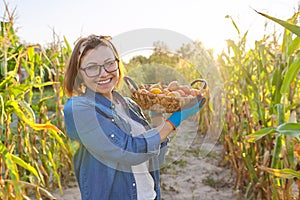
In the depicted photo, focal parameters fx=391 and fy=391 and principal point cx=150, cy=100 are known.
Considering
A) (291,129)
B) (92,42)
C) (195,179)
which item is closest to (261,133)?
(291,129)

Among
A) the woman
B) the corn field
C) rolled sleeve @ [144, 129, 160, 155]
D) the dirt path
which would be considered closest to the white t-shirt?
the woman

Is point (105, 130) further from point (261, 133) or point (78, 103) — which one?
point (261, 133)

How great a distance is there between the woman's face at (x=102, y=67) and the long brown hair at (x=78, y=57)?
2 cm

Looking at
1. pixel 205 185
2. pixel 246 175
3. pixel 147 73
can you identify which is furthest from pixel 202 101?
pixel 205 185

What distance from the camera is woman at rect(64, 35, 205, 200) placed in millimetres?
1183

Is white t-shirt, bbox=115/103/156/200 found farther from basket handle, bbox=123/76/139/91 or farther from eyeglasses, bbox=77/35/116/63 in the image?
eyeglasses, bbox=77/35/116/63

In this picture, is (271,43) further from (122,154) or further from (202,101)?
(122,154)

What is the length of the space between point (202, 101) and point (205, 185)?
78.9 inches

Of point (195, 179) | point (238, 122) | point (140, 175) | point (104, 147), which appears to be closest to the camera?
point (104, 147)

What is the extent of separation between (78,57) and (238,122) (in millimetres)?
1854

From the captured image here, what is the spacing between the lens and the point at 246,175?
277cm

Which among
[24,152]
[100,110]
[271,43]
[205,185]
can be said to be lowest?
[205,185]

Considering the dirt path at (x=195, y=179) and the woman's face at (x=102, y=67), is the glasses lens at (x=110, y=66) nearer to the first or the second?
the woman's face at (x=102, y=67)

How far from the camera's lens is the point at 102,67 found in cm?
120
